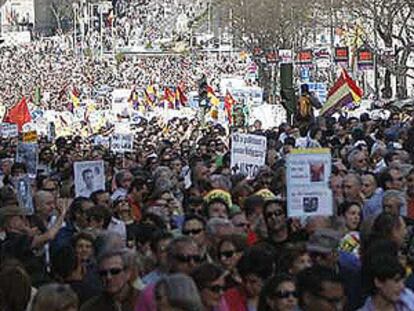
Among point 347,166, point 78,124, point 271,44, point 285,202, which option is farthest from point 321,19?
point 285,202

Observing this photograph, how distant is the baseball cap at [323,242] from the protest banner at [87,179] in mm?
4815

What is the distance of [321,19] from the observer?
6128 cm

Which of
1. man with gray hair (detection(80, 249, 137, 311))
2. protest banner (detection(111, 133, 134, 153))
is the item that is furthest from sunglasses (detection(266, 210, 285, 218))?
protest banner (detection(111, 133, 134, 153))

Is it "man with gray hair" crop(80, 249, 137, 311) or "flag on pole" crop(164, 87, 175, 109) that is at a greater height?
"flag on pole" crop(164, 87, 175, 109)

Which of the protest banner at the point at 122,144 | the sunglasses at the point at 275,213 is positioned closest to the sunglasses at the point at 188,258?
the sunglasses at the point at 275,213

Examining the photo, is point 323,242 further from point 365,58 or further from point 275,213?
point 365,58

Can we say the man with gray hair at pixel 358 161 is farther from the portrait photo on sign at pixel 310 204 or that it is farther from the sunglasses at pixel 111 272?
the sunglasses at pixel 111 272

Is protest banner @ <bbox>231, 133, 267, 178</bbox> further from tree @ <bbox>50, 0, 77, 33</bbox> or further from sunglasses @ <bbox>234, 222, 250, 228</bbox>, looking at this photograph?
tree @ <bbox>50, 0, 77, 33</bbox>

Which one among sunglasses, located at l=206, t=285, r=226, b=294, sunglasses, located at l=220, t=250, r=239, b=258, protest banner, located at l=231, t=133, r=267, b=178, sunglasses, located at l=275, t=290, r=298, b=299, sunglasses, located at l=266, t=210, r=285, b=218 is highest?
protest banner, located at l=231, t=133, r=267, b=178

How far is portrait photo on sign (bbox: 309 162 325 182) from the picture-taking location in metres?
11.9

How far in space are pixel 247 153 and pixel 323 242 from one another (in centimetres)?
684

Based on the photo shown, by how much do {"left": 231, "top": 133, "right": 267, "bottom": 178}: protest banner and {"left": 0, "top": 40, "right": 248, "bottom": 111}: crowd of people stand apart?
4163cm

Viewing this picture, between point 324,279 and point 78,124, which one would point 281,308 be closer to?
point 324,279

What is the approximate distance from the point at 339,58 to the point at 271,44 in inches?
749
